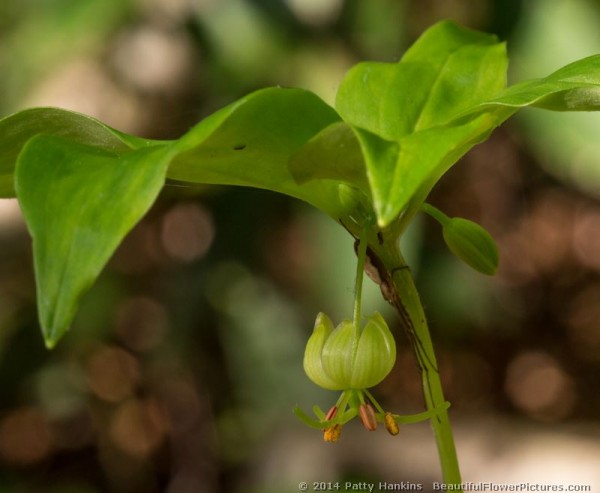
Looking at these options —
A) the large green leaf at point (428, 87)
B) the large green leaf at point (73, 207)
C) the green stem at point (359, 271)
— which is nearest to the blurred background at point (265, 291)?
the large green leaf at point (428, 87)

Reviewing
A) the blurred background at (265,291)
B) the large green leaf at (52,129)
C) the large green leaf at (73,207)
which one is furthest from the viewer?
the blurred background at (265,291)

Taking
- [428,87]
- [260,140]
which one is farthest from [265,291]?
[260,140]

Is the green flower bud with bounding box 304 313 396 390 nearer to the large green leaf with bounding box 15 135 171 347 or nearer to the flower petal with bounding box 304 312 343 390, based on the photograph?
the flower petal with bounding box 304 312 343 390

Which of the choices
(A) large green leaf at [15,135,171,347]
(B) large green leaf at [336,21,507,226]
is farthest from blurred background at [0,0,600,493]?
(A) large green leaf at [15,135,171,347]

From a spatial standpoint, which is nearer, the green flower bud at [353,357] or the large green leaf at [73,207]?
the large green leaf at [73,207]

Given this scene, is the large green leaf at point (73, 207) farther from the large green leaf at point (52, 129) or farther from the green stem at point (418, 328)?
the green stem at point (418, 328)

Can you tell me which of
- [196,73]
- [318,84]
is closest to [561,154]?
[318,84]

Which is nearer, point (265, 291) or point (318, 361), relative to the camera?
point (318, 361)

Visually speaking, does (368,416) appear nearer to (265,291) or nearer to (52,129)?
(52,129)
